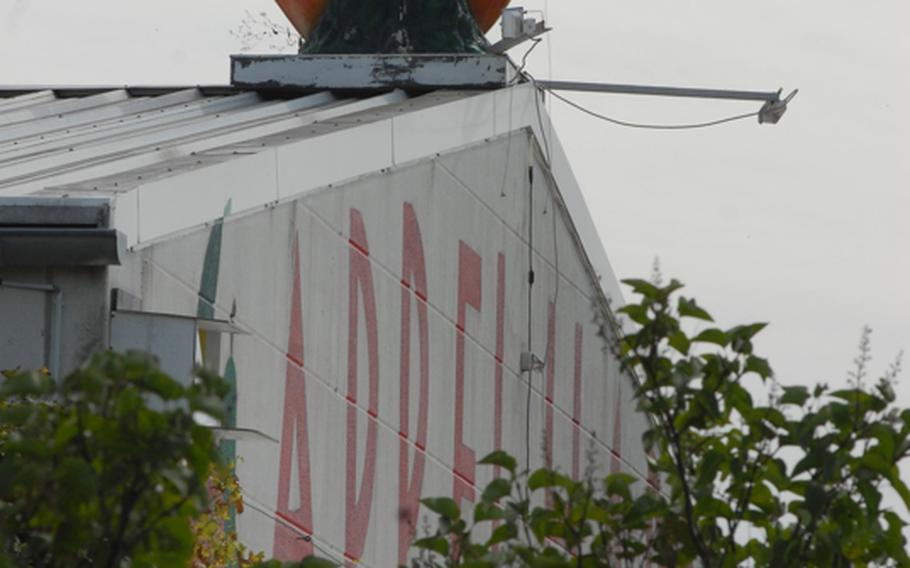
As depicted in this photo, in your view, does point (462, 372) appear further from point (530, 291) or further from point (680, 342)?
point (680, 342)

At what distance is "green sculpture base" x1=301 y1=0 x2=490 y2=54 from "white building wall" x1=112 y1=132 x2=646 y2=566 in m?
1.20

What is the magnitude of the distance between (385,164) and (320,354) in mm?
1737

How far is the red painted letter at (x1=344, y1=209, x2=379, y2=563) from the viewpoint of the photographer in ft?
43.9

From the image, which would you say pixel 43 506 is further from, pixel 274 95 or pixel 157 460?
pixel 274 95

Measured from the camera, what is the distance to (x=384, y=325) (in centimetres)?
1409

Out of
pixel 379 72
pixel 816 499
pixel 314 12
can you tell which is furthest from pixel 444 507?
pixel 314 12

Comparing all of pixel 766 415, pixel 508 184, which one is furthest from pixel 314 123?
pixel 766 415

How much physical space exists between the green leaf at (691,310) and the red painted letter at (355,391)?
8213 mm

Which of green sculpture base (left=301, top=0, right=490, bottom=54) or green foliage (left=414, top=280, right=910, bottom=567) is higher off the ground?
green sculpture base (left=301, top=0, right=490, bottom=54)

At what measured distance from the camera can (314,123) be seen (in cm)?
1414

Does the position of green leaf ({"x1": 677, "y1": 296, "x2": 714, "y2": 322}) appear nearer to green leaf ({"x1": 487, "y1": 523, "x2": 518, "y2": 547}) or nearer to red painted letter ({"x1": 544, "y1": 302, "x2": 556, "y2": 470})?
green leaf ({"x1": 487, "y1": 523, "x2": 518, "y2": 547})

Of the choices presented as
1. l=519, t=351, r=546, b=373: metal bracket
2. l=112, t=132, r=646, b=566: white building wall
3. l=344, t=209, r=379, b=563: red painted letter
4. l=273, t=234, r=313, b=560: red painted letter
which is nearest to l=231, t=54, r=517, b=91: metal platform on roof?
l=112, t=132, r=646, b=566: white building wall

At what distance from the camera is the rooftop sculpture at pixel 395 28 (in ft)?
59.8

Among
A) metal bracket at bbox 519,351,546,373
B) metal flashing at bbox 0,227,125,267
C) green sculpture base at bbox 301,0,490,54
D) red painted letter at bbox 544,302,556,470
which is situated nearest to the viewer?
metal flashing at bbox 0,227,125,267
